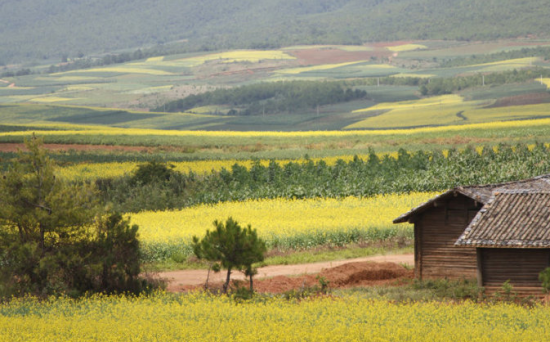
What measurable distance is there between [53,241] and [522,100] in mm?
86383

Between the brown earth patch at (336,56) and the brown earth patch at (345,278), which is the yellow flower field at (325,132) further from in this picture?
the brown earth patch at (336,56)

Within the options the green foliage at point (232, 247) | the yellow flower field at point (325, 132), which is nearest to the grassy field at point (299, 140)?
the yellow flower field at point (325, 132)

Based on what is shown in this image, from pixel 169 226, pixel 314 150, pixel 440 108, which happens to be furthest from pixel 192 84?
pixel 169 226

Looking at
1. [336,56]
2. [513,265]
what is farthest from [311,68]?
[513,265]

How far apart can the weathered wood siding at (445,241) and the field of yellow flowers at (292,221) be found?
6.89 m

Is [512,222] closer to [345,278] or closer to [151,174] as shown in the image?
[345,278]

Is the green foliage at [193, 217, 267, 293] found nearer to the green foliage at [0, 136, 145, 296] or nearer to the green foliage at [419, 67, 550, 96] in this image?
the green foliage at [0, 136, 145, 296]

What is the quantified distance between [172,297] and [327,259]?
8.82m

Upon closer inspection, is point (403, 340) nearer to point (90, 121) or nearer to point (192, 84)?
point (90, 121)

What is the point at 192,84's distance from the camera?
16762cm

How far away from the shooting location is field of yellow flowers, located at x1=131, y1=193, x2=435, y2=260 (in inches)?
1267

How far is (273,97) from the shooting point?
5615 inches

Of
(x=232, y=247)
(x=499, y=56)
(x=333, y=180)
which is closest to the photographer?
(x=232, y=247)

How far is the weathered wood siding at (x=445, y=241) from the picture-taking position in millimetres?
25281
